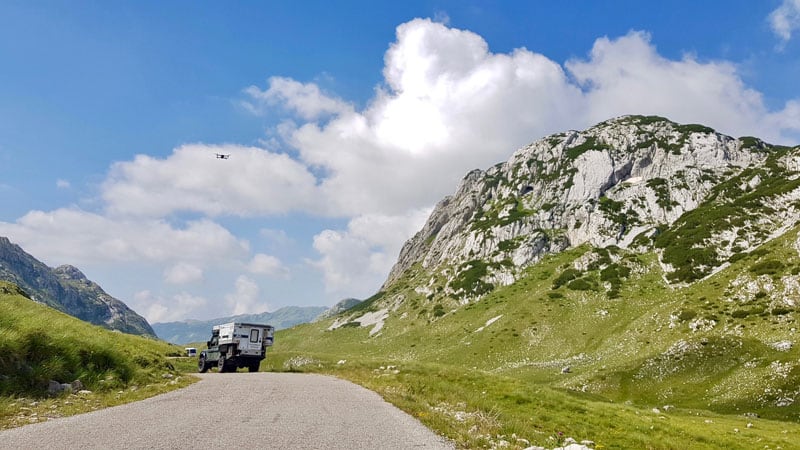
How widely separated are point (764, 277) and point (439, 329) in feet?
235

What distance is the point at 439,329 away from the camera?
12019 cm

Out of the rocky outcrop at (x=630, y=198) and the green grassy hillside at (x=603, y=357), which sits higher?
the rocky outcrop at (x=630, y=198)

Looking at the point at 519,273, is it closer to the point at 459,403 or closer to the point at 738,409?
the point at 738,409

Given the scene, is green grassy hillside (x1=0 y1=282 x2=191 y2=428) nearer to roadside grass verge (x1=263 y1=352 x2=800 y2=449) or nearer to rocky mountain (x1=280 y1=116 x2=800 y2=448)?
roadside grass verge (x1=263 y1=352 x2=800 y2=449)

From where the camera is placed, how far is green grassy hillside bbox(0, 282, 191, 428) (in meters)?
15.1

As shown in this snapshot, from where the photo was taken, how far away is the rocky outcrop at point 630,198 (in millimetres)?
106938

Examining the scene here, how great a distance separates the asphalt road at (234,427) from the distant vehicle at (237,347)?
24.0 m

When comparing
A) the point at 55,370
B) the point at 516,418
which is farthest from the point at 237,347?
the point at 516,418

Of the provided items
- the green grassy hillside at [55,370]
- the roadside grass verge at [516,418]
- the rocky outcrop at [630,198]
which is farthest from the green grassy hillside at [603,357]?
the green grassy hillside at [55,370]

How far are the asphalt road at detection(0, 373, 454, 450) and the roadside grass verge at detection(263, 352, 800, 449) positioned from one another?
5.83 feet

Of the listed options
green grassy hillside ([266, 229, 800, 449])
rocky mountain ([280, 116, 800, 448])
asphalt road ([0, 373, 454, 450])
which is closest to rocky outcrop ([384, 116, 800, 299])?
rocky mountain ([280, 116, 800, 448])

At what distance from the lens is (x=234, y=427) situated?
12.3 meters

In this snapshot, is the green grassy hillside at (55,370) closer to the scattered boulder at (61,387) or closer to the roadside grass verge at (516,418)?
the scattered boulder at (61,387)

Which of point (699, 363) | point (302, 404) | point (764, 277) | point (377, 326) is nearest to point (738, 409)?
point (699, 363)
